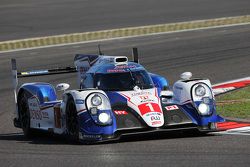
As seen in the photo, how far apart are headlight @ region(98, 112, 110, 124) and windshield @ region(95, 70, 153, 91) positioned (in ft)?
2.87

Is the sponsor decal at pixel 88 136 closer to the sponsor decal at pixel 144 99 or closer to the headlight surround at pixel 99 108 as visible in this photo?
the headlight surround at pixel 99 108

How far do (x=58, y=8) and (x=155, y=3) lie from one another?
4599mm

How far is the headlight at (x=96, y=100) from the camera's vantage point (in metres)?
12.2

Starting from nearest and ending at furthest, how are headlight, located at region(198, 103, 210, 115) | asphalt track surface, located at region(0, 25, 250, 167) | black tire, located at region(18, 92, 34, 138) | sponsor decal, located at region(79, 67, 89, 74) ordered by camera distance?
asphalt track surface, located at region(0, 25, 250, 167)
headlight, located at region(198, 103, 210, 115)
black tire, located at region(18, 92, 34, 138)
sponsor decal, located at region(79, 67, 89, 74)

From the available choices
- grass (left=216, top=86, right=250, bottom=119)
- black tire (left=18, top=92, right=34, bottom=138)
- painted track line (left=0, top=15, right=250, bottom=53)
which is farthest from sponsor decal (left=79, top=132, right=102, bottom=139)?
painted track line (left=0, top=15, right=250, bottom=53)

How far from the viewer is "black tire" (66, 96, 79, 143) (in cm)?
1246

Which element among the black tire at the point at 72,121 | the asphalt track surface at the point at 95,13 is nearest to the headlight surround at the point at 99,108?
the black tire at the point at 72,121

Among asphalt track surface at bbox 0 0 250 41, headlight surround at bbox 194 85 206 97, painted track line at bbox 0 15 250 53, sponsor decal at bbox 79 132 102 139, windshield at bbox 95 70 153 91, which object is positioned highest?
asphalt track surface at bbox 0 0 250 41

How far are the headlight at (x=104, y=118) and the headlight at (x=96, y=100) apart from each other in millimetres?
180

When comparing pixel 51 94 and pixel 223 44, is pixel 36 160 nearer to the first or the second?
pixel 51 94

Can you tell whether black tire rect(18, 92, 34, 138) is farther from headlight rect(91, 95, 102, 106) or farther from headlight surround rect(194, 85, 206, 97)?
headlight surround rect(194, 85, 206, 97)

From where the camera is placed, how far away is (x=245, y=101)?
16344 millimetres

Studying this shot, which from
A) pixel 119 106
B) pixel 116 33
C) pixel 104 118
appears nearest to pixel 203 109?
→ pixel 119 106

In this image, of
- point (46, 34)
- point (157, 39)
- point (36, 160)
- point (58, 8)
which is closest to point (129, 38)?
point (157, 39)
